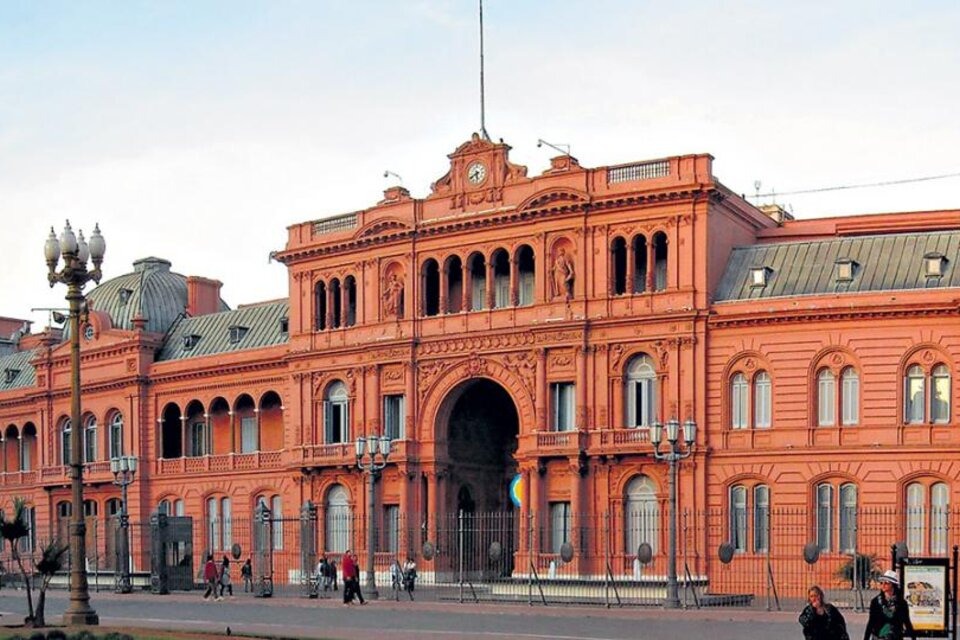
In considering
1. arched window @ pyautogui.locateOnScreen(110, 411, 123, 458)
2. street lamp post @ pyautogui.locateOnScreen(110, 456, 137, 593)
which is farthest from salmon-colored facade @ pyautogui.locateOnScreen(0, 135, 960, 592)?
street lamp post @ pyautogui.locateOnScreen(110, 456, 137, 593)

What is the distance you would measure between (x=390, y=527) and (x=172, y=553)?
8.99 metres

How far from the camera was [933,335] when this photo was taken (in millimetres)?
54000

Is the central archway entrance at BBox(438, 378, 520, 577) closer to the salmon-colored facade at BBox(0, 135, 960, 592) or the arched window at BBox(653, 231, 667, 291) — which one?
the salmon-colored facade at BBox(0, 135, 960, 592)

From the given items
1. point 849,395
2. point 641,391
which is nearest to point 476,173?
point 641,391

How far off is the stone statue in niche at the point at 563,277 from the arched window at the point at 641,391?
12.3ft

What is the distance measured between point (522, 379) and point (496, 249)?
535 cm

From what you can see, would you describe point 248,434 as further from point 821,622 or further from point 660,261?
point 821,622

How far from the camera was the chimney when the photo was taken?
83188 millimetres

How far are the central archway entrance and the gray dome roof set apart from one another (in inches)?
831

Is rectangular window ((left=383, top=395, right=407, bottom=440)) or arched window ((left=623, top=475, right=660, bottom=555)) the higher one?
rectangular window ((left=383, top=395, right=407, bottom=440))

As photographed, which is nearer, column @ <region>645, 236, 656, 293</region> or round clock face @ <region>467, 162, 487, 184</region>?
column @ <region>645, 236, 656, 293</region>

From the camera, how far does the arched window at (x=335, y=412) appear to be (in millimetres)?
67988

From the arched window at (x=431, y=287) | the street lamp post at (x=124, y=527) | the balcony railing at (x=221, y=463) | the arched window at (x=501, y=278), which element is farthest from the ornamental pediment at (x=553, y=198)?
the street lamp post at (x=124, y=527)

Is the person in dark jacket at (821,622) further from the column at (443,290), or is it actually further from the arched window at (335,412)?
the arched window at (335,412)
